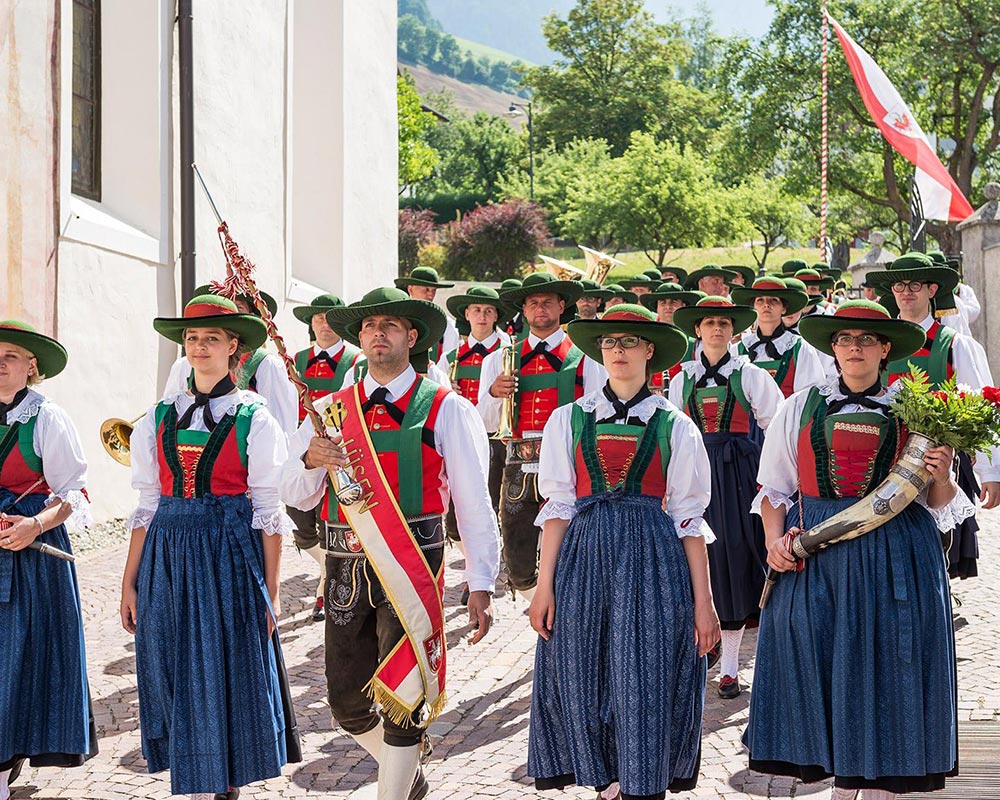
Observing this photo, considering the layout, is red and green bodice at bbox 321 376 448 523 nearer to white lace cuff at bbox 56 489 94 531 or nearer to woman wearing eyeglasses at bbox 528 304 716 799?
woman wearing eyeglasses at bbox 528 304 716 799

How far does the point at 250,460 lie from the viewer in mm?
5062

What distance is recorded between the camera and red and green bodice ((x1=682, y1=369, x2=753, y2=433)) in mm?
7469

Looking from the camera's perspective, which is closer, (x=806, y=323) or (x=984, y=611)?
(x=806, y=323)

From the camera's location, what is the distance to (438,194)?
67.4 metres

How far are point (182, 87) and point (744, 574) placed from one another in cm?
926

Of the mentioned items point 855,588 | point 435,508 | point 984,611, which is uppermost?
point 435,508

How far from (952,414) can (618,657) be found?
59.8 inches

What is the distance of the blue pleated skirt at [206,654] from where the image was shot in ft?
15.9

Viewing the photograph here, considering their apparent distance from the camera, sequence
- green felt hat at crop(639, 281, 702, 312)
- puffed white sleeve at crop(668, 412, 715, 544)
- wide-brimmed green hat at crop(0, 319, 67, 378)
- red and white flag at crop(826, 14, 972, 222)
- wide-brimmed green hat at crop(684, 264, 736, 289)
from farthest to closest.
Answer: red and white flag at crop(826, 14, 972, 222) < wide-brimmed green hat at crop(684, 264, 736, 289) < green felt hat at crop(639, 281, 702, 312) < wide-brimmed green hat at crop(0, 319, 67, 378) < puffed white sleeve at crop(668, 412, 715, 544)

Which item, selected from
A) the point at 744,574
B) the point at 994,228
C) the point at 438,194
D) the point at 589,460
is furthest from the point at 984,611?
the point at 438,194

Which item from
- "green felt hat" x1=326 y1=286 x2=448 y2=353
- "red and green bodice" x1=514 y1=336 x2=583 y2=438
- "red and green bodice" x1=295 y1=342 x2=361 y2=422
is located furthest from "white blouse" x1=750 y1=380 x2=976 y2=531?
"red and green bodice" x1=295 y1=342 x2=361 y2=422

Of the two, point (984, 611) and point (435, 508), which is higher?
point (435, 508)

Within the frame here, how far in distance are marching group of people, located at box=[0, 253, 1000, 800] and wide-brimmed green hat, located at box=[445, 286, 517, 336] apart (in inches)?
207

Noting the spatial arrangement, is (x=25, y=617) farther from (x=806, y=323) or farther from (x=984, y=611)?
(x=984, y=611)
